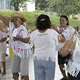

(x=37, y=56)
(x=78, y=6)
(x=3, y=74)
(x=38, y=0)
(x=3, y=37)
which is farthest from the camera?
(x=38, y=0)

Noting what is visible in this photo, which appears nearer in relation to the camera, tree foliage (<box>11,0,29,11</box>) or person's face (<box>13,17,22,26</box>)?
person's face (<box>13,17,22,26</box>)

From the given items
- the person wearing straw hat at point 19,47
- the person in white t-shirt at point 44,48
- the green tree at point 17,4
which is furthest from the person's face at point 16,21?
the green tree at point 17,4

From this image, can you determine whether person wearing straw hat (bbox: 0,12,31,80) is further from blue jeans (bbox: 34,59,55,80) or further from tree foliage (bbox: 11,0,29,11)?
tree foliage (bbox: 11,0,29,11)

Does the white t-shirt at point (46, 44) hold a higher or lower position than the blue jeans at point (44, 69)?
higher

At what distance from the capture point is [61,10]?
29.2 feet

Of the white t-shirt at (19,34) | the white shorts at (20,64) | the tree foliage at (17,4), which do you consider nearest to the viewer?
the white t-shirt at (19,34)

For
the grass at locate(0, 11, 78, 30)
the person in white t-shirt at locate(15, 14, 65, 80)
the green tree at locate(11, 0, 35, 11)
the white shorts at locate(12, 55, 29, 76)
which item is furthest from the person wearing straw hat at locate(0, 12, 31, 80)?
the green tree at locate(11, 0, 35, 11)

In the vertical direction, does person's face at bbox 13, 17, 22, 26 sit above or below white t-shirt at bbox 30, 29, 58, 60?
above

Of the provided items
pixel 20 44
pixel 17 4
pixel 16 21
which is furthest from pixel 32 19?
pixel 20 44

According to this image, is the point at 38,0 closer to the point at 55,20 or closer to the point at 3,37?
the point at 55,20

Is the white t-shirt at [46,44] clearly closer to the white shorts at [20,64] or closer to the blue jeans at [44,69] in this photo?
the blue jeans at [44,69]

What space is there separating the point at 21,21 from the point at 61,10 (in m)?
6.22

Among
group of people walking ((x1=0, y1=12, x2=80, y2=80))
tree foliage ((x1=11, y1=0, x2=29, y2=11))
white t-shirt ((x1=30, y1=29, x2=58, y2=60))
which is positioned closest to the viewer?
group of people walking ((x1=0, y1=12, x2=80, y2=80))

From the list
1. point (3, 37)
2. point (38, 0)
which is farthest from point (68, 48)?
point (38, 0)
